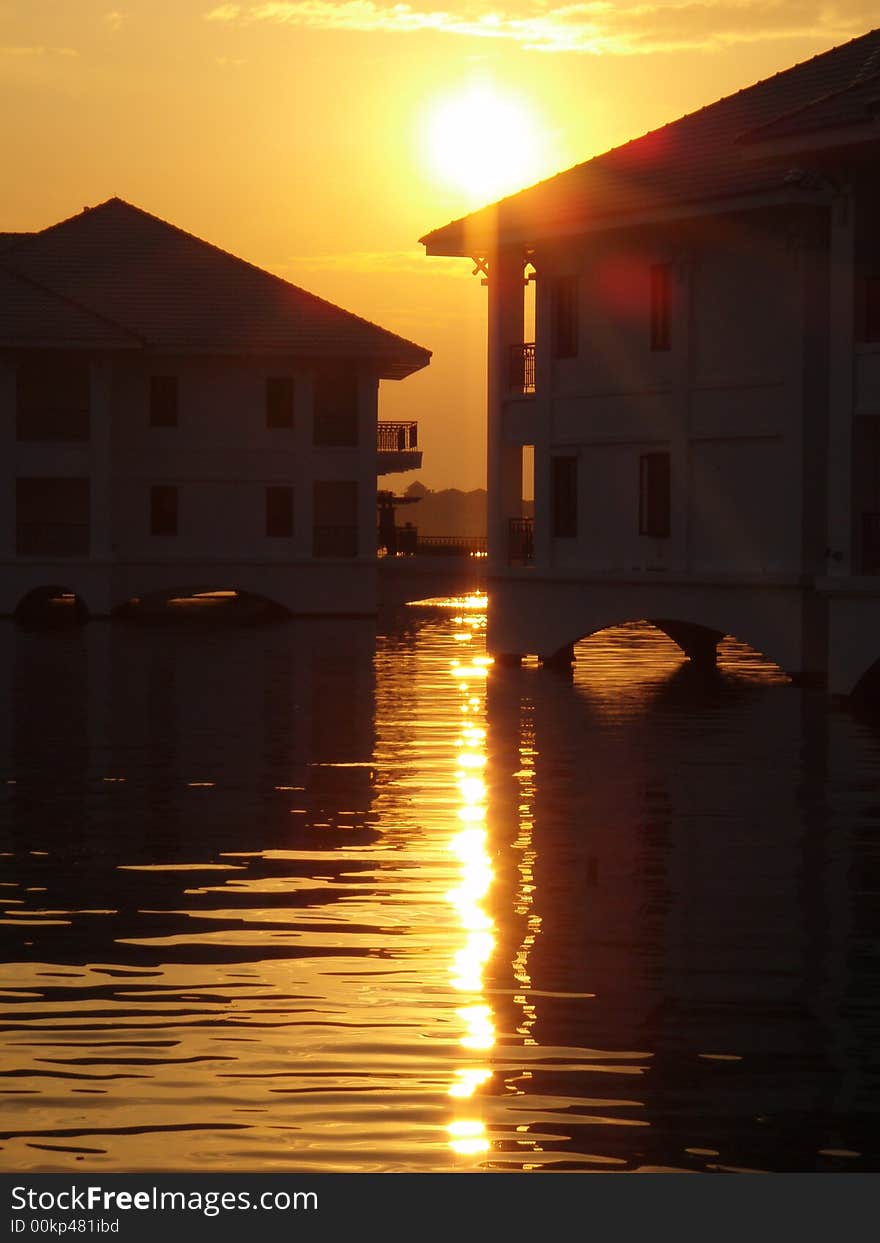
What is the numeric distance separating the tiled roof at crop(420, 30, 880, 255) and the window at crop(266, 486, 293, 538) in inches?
755

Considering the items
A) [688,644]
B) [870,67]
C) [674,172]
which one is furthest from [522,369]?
[870,67]

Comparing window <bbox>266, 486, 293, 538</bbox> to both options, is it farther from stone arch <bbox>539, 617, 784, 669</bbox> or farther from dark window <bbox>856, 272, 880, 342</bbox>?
dark window <bbox>856, 272, 880, 342</bbox>

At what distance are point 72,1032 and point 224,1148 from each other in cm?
204

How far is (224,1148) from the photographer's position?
836 cm

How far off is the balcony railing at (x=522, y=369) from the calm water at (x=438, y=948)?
14047 mm

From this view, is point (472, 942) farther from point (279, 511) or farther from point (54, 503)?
point (54, 503)

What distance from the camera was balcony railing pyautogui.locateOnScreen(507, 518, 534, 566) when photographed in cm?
4012

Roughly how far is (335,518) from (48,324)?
8.63 metres

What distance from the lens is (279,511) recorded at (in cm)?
5919

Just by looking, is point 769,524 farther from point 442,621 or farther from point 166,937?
point 442,621

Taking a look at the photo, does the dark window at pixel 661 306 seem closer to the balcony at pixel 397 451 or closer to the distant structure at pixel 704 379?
the distant structure at pixel 704 379

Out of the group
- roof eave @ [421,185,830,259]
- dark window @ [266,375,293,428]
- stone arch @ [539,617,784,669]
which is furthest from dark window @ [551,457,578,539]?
dark window @ [266,375,293,428]
